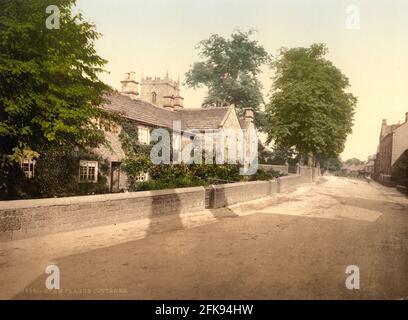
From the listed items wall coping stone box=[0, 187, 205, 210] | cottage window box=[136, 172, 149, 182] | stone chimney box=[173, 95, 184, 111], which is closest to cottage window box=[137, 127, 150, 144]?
cottage window box=[136, 172, 149, 182]

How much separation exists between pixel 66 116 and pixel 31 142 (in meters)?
1.94

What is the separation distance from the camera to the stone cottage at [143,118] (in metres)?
20.5

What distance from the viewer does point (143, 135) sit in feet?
78.6

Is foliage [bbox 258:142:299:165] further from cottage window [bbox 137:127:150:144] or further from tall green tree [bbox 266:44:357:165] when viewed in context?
cottage window [bbox 137:127:150:144]

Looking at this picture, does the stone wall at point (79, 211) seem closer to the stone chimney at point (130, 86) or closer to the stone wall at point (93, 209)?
the stone wall at point (93, 209)

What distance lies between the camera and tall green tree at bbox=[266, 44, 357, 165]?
3859 centimetres

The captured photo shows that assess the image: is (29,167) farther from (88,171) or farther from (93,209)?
(93,209)

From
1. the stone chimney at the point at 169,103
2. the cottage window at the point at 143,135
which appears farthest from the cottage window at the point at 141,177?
the stone chimney at the point at 169,103

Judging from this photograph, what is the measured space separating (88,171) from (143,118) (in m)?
6.70

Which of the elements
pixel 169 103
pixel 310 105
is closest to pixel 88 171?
pixel 169 103

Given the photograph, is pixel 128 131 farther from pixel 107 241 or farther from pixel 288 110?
pixel 288 110

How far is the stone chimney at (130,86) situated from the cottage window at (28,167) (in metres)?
11.9

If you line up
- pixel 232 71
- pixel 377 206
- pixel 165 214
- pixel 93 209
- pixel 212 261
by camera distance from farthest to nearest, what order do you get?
1. pixel 232 71
2. pixel 377 206
3. pixel 165 214
4. pixel 93 209
5. pixel 212 261
